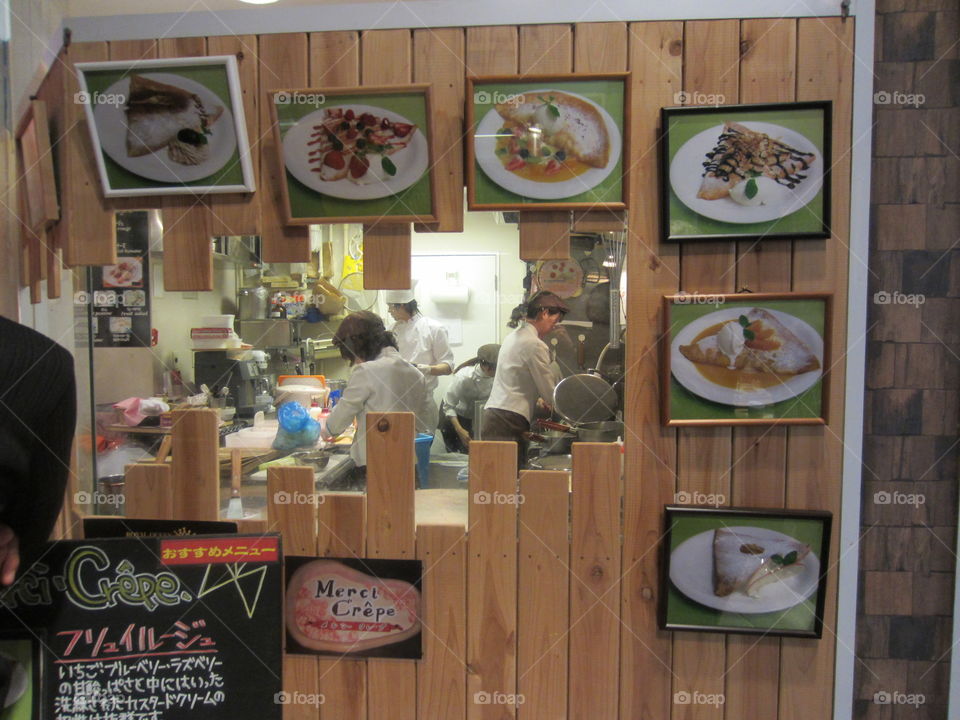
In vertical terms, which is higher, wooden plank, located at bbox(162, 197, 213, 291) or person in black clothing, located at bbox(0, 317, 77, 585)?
wooden plank, located at bbox(162, 197, 213, 291)

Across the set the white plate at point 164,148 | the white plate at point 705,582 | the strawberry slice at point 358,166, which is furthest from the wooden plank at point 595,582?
the white plate at point 164,148

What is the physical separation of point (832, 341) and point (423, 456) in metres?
0.95

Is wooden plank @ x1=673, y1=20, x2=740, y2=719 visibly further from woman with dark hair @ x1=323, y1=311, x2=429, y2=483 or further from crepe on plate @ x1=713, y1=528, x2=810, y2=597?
woman with dark hair @ x1=323, y1=311, x2=429, y2=483

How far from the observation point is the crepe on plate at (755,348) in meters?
1.21

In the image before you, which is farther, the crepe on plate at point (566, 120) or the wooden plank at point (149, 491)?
the wooden plank at point (149, 491)

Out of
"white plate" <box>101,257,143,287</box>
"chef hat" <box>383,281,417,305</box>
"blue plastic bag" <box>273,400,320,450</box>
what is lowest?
"blue plastic bag" <box>273,400,320,450</box>

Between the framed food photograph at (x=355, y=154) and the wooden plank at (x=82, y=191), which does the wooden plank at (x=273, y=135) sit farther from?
the wooden plank at (x=82, y=191)

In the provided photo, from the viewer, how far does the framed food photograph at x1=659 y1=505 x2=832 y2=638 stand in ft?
4.11

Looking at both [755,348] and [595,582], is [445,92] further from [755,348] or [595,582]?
[595,582]

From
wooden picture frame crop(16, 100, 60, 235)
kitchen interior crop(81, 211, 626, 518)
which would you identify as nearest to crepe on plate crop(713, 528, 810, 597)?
kitchen interior crop(81, 211, 626, 518)

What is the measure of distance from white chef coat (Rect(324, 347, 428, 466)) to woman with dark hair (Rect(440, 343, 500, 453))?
0.06 metres

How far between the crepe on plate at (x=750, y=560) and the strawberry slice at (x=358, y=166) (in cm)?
106

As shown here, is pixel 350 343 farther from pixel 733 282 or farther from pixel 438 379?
pixel 733 282

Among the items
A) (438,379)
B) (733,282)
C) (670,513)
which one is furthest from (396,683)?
(733,282)
